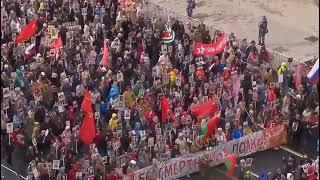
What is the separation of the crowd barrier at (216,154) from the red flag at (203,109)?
1108 millimetres

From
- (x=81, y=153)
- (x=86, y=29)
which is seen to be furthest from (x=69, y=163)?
(x=86, y=29)

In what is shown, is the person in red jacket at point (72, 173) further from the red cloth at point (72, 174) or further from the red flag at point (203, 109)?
the red flag at point (203, 109)

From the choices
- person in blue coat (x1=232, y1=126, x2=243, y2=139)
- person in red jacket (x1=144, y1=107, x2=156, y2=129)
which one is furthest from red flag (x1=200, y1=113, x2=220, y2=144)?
person in red jacket (x1=144, y1=107, x2=156, y2=129)

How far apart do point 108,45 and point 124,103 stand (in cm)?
401

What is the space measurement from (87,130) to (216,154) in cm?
335

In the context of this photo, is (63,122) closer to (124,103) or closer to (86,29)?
(124,103)

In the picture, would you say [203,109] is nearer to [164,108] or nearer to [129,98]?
A: [164,108]

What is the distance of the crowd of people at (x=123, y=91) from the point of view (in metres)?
23.7

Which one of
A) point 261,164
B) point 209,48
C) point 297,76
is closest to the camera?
point 261,164

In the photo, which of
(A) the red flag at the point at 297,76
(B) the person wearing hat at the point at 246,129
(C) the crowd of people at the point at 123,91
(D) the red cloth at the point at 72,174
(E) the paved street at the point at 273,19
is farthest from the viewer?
(E) the paved street at the point at 273,19

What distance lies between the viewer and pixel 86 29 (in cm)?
2984

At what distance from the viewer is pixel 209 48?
2850cm

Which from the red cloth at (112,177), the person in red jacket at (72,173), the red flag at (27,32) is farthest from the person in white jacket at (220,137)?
the red flag at (27,32)

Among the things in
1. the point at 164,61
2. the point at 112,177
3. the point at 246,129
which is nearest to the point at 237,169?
the point at 246,129
